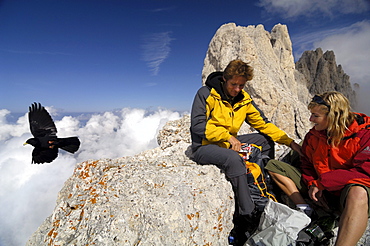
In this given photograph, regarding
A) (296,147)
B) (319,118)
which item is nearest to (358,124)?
(319,118)

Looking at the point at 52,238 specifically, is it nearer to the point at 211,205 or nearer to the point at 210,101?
the point at 211,205

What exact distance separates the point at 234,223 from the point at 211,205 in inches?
45.3

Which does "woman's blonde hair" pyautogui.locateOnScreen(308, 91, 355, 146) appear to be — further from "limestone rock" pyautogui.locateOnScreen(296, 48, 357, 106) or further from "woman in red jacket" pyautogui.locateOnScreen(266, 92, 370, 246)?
"limestone rock" pyautogui.locateOnScreen(296, 48, 357, 106)

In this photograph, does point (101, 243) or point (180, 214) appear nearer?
point (101, 243)

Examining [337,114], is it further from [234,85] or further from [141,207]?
[141,207]

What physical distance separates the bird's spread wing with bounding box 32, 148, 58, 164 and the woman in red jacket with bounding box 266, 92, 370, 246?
7968mm

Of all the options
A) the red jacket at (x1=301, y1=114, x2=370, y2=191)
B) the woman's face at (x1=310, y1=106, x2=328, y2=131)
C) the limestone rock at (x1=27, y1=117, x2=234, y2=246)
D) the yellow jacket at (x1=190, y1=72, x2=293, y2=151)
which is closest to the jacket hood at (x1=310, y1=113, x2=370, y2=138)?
the red jacket at (x1=301, y1=114, x2=370, y2=191)

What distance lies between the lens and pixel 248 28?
91.6ft

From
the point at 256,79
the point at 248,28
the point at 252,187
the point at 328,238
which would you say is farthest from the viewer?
the point at 248,28

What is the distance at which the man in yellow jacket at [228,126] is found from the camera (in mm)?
3519

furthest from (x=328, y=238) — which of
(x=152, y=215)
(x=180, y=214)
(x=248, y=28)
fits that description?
(x=248, y=28)

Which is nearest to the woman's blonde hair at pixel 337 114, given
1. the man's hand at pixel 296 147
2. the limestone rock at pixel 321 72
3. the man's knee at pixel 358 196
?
the man's knee at pixel 358 196

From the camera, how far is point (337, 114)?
3.14 metres

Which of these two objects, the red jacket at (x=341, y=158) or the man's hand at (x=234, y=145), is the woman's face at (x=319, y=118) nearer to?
the red jacket at (x=341, y=158)
